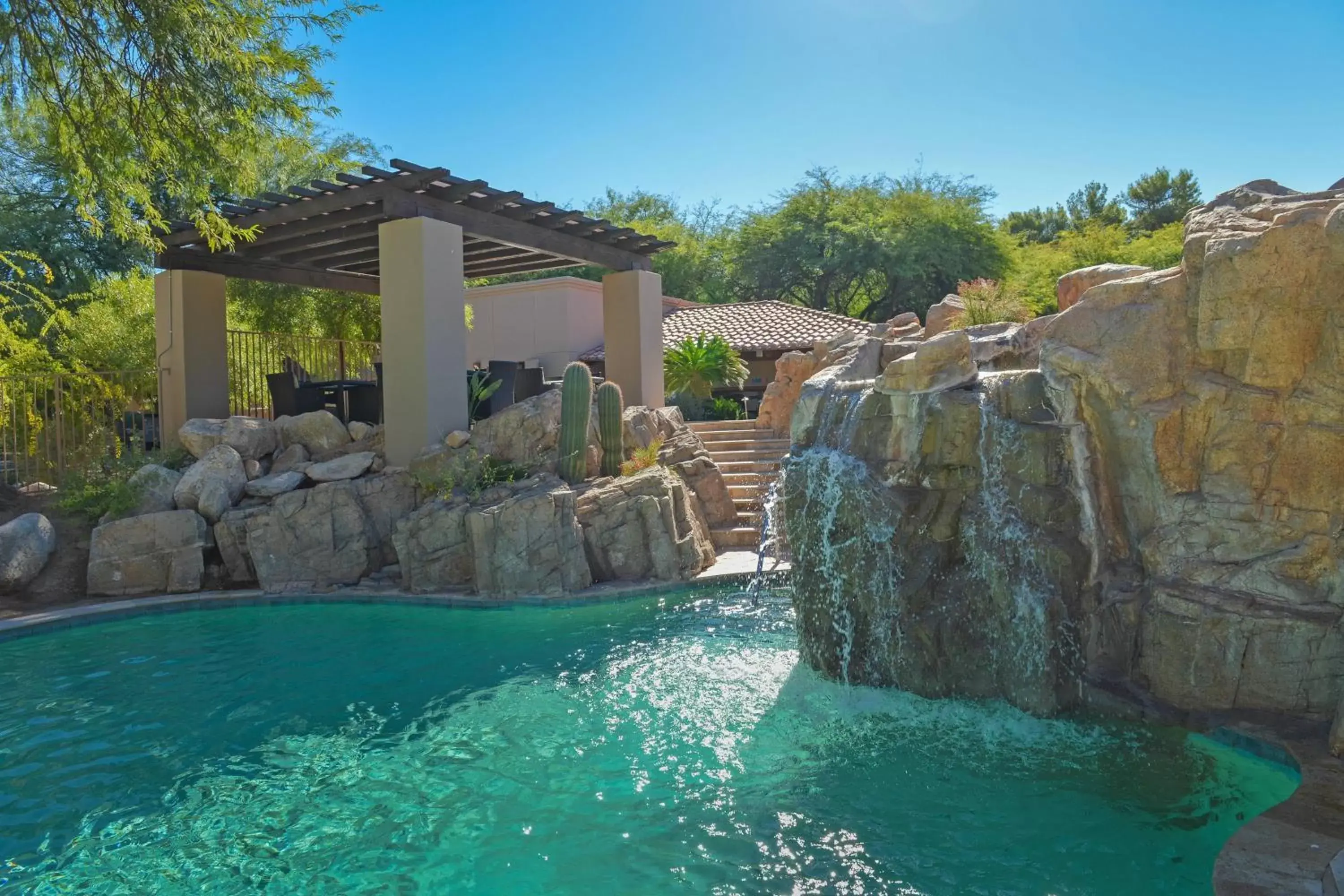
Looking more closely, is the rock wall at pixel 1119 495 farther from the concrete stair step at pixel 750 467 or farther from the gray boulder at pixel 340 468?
the concrete stair step at pixel 750 467

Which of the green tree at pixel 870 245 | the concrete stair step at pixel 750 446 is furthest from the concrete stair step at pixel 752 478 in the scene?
the green tree at pixel 870 245

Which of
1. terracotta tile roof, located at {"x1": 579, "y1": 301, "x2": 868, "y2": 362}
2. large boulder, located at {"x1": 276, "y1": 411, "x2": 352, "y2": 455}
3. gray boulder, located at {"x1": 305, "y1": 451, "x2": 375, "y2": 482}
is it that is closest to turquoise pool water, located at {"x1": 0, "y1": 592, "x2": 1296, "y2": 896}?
gray boulder, located at {"x1": 305, "y1": 451, "x2": 375, "y2": 482}

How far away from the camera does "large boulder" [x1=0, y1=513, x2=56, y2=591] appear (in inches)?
383

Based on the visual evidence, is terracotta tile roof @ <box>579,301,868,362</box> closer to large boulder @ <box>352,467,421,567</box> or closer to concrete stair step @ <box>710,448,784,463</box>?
concrete stair step @ <box>710,448,784,463</box>

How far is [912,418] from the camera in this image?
656 cm

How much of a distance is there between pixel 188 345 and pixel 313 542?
217 inches

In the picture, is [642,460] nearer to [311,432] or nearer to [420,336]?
[420,336]

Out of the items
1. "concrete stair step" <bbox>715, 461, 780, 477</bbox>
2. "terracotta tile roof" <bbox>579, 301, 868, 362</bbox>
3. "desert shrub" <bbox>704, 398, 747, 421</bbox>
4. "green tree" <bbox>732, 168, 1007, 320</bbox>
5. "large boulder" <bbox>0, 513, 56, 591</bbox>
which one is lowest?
"large boulder" <bbox>0, 513, 56, 591</bbox>

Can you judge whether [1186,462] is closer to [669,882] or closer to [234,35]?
[669,882]

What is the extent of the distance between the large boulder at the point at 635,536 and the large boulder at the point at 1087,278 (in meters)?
4.94

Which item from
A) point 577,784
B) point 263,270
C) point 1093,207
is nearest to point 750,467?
point 263,270

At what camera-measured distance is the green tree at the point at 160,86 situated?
6.84 metres

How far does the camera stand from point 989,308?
35.8ft

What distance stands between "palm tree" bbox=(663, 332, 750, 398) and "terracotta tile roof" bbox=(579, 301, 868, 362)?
91.0 inches
